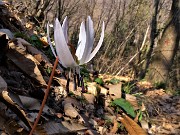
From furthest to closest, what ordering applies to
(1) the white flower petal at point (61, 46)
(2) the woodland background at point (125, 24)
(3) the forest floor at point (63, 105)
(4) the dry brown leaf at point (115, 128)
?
(2) the woodland background at point (125, 24), (4) the dry brown leaf at point (115, 128), (3) the forest floor at point (63, 105), (1) the white flower petal at point (61, 46)

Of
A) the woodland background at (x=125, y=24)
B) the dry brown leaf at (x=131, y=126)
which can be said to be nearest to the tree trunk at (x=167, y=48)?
the woodland background at (x=125, y=24)

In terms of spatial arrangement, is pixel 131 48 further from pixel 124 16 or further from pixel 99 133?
pixel 99 133

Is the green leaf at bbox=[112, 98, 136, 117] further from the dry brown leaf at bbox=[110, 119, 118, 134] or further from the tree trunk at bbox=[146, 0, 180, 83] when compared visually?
the tree trunk at bbox=[146, 0, 180, 83]

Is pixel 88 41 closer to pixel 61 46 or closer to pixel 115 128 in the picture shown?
pixel 61 46

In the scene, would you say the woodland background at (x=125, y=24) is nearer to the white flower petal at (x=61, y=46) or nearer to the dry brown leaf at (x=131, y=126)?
the dry brown leaf at (x=131, y=126)

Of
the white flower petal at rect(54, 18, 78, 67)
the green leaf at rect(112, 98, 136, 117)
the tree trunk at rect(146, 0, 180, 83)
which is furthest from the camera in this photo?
the tree trunk at rect(146, 0, 180, 83)

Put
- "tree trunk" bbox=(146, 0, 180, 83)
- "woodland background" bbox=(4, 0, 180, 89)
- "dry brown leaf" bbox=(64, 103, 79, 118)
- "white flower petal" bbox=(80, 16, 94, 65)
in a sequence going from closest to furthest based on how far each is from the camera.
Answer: "white flower petal" bbox=(80, 16, 94, 65)
"dry brown leaf" bbox=(64, 103, 79, 118)
"tree trunk" bbox=(146, 0, 180, 83)
"woodland background" bbox=(4, 0, 180, 89)

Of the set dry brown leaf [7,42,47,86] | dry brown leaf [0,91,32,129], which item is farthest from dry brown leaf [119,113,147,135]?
dry brown leaf [0,91,32,129]

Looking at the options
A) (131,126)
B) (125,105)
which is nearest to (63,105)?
(131,126)
